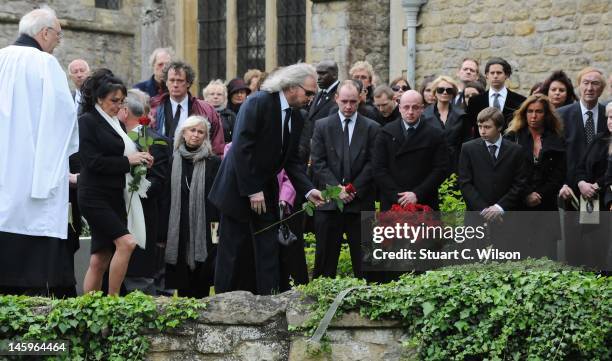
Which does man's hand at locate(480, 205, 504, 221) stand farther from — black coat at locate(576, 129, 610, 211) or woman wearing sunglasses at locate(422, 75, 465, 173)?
woman wearing sunglasses at locate(422, 75, 465, 173)

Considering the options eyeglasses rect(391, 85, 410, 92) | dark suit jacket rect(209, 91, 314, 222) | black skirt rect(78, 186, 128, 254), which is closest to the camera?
black skirt rect(78, 186, 128, 254)

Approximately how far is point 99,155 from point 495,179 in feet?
10.8

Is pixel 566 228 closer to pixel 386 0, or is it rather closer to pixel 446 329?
pixel 446 329

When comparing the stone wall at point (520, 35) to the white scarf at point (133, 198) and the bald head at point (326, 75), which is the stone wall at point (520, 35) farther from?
the white scarf at point (133, 198)

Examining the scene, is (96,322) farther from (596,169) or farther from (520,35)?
(520,35)

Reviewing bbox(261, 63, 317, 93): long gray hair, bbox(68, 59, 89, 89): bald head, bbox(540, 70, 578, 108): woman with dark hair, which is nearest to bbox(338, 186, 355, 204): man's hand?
bbox(261, 63, 317, 93): long gray hair

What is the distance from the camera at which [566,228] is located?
10797 mm

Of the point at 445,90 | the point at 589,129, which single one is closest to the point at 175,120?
the point at 445,90

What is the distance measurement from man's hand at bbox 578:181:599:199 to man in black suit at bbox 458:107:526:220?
0.49m

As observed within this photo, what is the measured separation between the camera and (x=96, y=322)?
7215 millimetres

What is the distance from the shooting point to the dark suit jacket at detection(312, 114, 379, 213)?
10883 millimetres

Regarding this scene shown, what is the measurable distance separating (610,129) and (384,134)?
1.90m

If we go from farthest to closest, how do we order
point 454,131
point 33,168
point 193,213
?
point 454,131 < point 193,213 < point 33,168

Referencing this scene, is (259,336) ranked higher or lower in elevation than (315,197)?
lower
